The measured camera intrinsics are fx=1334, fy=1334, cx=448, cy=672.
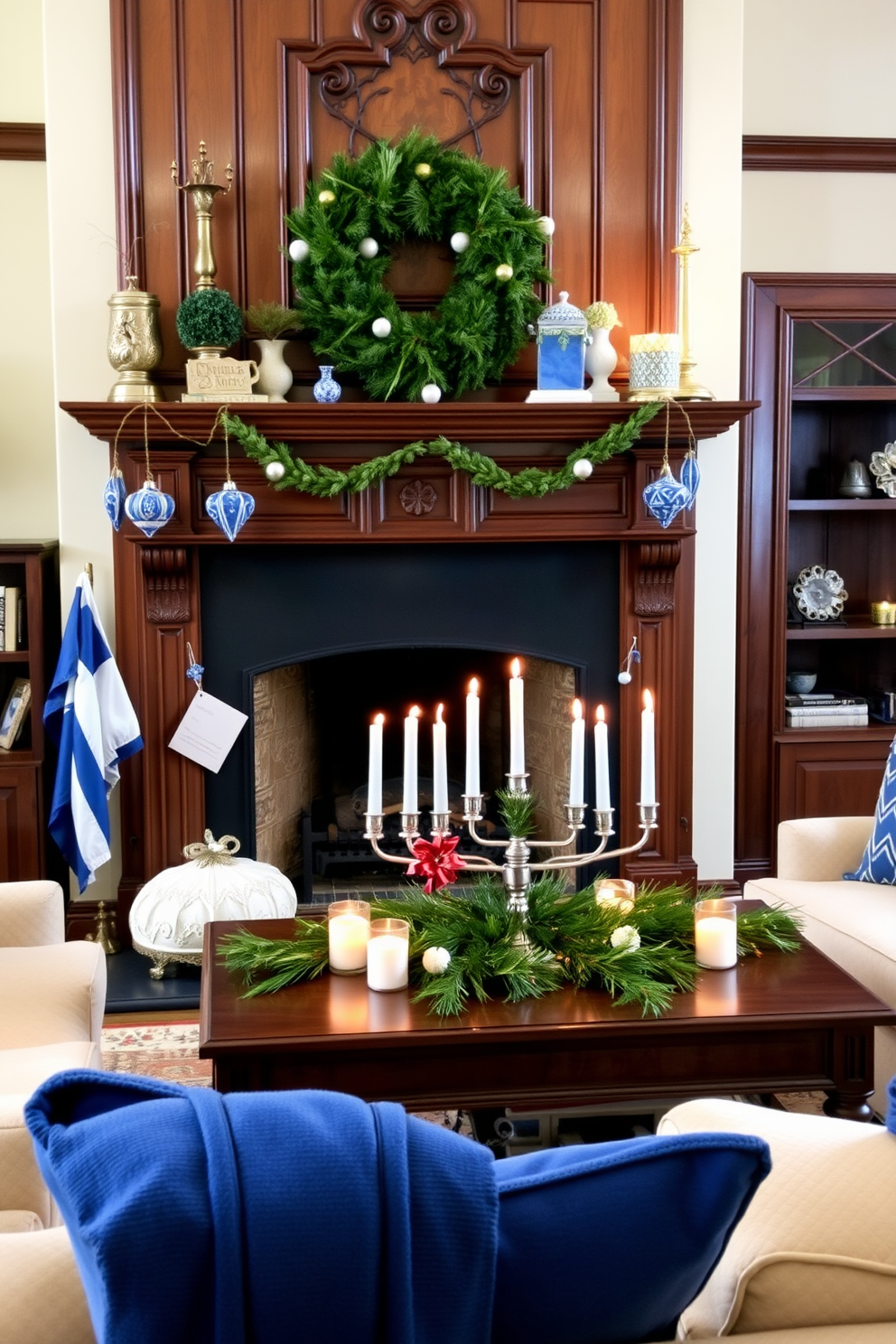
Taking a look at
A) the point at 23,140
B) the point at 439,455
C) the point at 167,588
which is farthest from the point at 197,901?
the point at 23,140

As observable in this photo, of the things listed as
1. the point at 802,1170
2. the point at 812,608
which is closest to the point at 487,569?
the point at 812,608

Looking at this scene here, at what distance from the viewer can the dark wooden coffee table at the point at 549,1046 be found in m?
2.12

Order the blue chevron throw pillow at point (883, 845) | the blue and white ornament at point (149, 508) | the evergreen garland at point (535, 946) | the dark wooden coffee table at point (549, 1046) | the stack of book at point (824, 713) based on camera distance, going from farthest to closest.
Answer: the stack of book at point (824, 713)
the blue and white ornament at point (149, 508)
the blue chevron throw pillow at point (883, 845)
the evergreen garland at point (535, 946)
the dark wooden coffee table at point (549, 1046)

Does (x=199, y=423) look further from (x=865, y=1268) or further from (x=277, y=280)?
(x=865, y=1268)

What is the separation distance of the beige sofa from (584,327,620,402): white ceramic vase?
1399mm

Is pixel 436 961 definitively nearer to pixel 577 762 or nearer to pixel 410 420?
pixel 577 762

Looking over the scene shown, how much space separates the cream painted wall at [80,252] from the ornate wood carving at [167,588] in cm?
15

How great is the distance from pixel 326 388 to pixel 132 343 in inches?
21.7

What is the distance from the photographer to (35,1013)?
2.44m

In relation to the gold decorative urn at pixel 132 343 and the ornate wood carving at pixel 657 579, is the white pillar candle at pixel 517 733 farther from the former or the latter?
the gold decorative urn at pixel 132 343

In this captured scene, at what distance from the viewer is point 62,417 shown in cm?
387

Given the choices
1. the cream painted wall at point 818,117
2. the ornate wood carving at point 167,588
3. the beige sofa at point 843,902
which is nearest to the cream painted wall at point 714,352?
the cream painted wall at point 818,117

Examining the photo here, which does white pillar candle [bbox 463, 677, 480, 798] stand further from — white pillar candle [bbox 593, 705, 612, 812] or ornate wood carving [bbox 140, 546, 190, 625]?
ornate wood carving [bbox 140, 546, 190, 625]

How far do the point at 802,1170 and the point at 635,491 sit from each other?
2.85 metres
